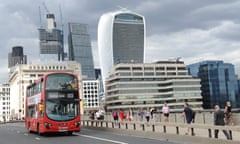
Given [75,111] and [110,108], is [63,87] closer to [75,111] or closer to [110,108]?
[75,111]

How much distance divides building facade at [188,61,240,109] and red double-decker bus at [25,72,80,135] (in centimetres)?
16797

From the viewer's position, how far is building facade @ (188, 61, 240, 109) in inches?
7505

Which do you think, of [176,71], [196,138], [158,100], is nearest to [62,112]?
[196,138]

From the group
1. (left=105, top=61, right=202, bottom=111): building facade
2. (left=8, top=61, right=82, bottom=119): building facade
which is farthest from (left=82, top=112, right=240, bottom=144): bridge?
(left=8, top=61, right=82, bottom=119): building facade

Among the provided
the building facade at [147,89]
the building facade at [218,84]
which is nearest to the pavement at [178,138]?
the building facade at [147,89]

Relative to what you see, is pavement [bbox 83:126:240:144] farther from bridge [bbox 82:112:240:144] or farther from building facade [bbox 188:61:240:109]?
building facade [bbox 188:61:240:109]

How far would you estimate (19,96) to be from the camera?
169875 millimetres

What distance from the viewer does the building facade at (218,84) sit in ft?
625

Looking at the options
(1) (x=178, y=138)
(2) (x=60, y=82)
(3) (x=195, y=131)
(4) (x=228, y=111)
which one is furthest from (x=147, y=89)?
(4) (x=228, y=111)

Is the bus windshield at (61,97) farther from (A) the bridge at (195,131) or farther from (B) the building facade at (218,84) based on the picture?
(B) the building facade at (218,84)

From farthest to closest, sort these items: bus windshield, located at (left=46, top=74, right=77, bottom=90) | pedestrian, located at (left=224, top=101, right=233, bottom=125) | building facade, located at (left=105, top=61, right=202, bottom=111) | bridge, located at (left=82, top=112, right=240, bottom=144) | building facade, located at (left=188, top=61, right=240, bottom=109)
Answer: building facade, located at (left=188, top=61, right=240, bottom=109) → building facade, located at (left=105, top=61, right=202, bottom=111) → bus windshield, located at (left=46, top=74, right=77, bottom=90) → pedestrian, located at (left=224, top=101, right=233, bottom=125) → bridge, located at (left=82, top=112, right=240, bottom=144)

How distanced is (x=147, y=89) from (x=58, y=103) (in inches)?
5753

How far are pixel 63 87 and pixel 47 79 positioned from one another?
121 centimetres

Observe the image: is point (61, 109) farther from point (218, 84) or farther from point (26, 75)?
point (218, 84)
